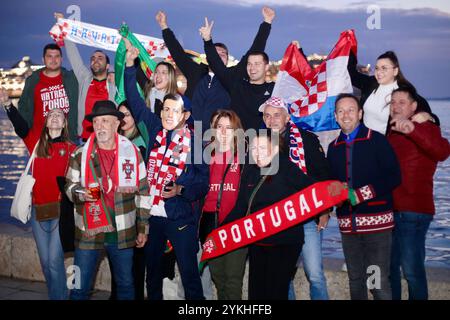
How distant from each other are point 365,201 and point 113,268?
6.91ft

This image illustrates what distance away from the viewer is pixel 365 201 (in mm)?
4340

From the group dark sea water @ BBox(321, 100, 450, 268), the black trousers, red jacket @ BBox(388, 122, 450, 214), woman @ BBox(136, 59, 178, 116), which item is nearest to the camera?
the black trousers

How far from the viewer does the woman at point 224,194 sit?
14.4 feet

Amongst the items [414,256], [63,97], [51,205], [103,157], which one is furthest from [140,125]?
[414,256]

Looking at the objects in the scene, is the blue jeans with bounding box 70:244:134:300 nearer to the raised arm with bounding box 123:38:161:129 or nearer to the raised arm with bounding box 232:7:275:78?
the raised arm with bounding box 123:38:161:129

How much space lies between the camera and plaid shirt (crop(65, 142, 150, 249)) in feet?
14.4

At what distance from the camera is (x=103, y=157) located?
448 centimetres

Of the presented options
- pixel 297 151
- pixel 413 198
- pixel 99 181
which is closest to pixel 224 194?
Result: pixel 297 151

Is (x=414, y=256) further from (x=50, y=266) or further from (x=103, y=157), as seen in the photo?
(x=50, y=266)

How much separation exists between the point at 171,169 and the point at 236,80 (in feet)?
4.46

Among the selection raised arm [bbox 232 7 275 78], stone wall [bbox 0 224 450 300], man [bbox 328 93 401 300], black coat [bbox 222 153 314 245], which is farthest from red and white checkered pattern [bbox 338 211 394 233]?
raised arm [bbox 232 7 275 78]


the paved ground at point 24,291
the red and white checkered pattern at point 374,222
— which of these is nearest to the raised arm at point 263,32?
the red and white checkered pattern at point 374,222

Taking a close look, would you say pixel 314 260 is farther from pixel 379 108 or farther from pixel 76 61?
pixel 76 61

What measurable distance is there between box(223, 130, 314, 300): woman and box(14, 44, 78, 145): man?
253cm
